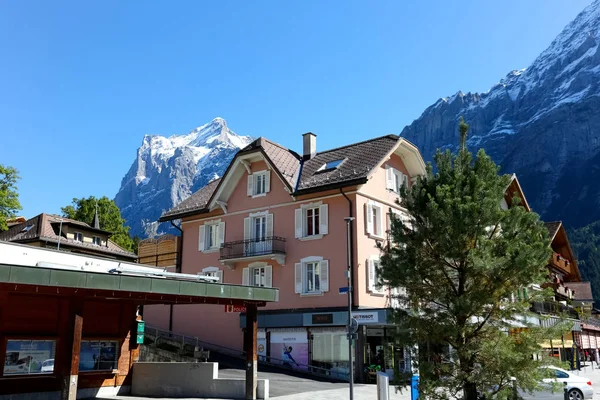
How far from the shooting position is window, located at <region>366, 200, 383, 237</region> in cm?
3105

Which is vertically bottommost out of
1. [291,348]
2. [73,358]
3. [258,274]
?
[291,348]

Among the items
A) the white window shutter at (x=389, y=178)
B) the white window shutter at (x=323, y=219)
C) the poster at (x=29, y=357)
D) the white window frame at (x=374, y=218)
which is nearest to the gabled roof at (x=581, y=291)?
the white window shutter at (x=389, y=178)

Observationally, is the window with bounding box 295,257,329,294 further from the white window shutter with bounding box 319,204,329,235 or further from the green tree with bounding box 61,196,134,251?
the green tree with bounding box 61,196,134,251

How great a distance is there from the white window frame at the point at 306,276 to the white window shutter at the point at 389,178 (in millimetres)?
6326

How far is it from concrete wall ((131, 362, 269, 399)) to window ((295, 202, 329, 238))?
42.1ft

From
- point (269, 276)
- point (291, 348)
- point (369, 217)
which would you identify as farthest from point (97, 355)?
point (369, 217)

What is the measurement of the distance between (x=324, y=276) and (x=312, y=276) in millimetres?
1033

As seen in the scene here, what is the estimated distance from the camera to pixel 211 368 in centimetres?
2017

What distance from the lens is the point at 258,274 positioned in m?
34.0

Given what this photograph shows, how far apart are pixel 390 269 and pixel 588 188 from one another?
610 ft

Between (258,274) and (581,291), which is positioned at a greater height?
(581,291)

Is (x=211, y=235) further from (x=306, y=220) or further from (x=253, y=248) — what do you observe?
(x=306, y=220)

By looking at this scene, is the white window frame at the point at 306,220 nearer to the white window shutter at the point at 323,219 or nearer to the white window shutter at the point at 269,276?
the white window shutter at the point at 323,219

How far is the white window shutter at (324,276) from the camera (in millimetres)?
30484
